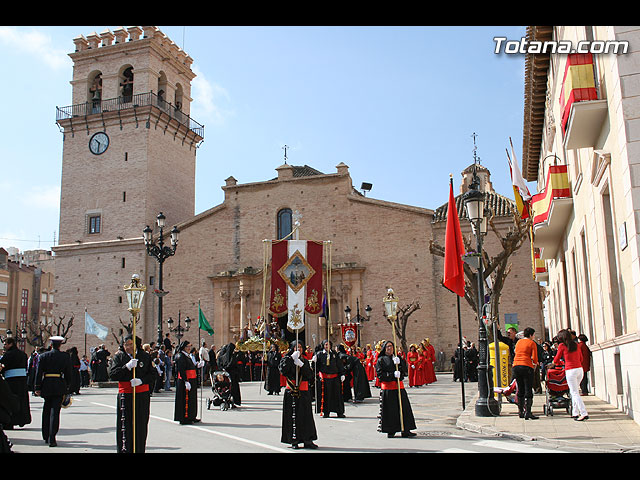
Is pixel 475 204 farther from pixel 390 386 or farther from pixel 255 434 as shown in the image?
pixel 255 434

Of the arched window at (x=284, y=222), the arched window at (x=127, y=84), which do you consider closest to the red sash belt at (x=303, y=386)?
the arched window at (x=284, y=222)

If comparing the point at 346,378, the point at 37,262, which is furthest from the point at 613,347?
the point at 37,262

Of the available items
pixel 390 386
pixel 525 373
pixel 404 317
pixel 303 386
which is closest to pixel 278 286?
pixel 404 317

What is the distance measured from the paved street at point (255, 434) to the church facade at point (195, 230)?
18.1m

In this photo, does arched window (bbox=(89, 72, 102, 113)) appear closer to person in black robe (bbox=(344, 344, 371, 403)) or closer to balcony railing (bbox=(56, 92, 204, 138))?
balcony railing (bbox=(56, 92, 204, 138))

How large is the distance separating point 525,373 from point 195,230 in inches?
1185

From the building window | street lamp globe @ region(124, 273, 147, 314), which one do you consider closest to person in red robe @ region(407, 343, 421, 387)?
street lamp globe @ region(124, 273, 147, 314)

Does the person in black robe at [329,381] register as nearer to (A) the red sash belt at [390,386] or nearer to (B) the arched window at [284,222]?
(A) the red sash belt at [390,386]

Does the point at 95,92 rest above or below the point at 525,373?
above

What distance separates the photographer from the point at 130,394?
9156 mm

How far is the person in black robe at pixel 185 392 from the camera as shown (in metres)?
13.0

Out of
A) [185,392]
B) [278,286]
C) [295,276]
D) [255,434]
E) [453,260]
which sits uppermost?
[295,276]

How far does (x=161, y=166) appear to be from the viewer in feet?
133
